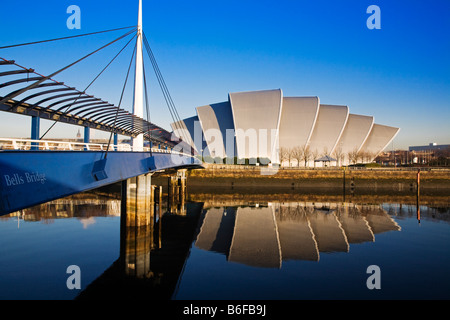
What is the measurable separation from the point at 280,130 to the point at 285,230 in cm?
4651

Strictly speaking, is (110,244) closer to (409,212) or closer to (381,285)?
(381,285)

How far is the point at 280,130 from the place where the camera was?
63.3 meters

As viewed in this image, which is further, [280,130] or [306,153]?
[280,130]

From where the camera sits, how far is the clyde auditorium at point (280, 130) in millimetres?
61625

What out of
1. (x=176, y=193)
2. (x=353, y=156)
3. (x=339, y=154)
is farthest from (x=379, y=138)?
(x=176, y=193)

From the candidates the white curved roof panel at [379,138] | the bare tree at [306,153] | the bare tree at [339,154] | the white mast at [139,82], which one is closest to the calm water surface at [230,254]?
the white mast at [139,82]

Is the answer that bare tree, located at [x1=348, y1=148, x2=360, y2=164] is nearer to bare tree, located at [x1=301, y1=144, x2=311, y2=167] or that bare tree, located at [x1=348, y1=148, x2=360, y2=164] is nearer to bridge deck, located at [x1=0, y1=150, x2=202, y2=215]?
bare tree, located at [x1=301, y1=144, x2=311, y2=167]

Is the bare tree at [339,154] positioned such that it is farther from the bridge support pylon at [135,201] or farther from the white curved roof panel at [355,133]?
the bridge support pylon at [135,201]

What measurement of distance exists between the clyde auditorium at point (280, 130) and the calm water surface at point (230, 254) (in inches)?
1522

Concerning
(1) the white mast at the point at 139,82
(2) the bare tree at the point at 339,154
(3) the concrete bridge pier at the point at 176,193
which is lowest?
(3) the concrete bridge pier at the point at 176,193

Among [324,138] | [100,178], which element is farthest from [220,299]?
[324,138]

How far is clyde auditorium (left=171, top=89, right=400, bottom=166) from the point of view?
61625 mm

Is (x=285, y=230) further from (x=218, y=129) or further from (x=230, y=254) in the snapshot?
(x=218, y=129)
